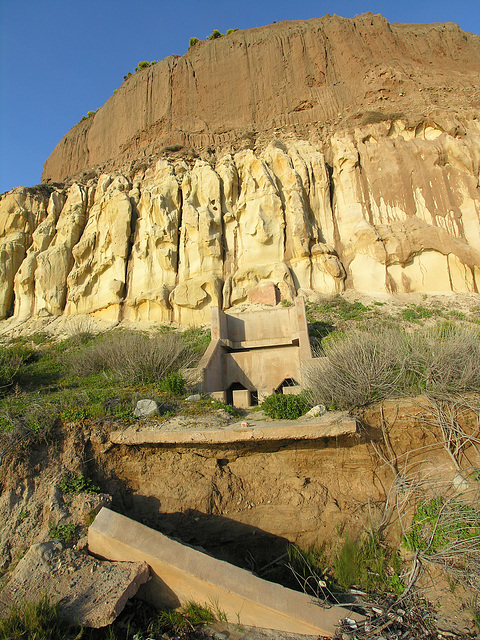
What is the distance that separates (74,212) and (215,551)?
2188 cm

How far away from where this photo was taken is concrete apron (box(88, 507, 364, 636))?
11.9ft

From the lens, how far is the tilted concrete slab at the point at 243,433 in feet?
17.0

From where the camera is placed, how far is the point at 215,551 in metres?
5.07

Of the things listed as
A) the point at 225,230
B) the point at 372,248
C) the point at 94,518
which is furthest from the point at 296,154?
the point at 94,518

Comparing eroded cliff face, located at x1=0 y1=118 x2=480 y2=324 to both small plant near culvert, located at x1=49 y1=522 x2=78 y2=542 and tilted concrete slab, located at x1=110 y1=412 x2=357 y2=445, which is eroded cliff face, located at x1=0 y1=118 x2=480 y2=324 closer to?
tilted concrete slab, located at x1=110 y1=412 x2=357 y2=445

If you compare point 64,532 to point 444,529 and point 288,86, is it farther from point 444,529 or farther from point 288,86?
point 288,86

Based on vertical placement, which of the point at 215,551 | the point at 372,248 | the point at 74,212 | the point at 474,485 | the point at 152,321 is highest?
the point at 74,212

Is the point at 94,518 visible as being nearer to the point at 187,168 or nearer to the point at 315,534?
the point at 315,534

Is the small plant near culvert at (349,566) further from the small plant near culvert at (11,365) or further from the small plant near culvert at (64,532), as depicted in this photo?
the small plant near culvert at (11,365)

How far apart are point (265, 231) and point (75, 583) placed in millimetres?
16877

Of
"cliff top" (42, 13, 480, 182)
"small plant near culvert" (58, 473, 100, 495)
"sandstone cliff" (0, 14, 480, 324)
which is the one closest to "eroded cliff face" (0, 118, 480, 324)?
"sandstone cliff" (0, 14, 480, 324)

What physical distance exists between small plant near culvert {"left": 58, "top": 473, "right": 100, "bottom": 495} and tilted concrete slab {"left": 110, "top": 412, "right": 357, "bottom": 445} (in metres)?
0.65

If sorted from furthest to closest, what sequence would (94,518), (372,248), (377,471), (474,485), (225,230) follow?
(225,230) < (372,248) < (377,471) < (474,485) < (94,518)

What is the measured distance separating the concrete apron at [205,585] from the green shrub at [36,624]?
2.47ft
